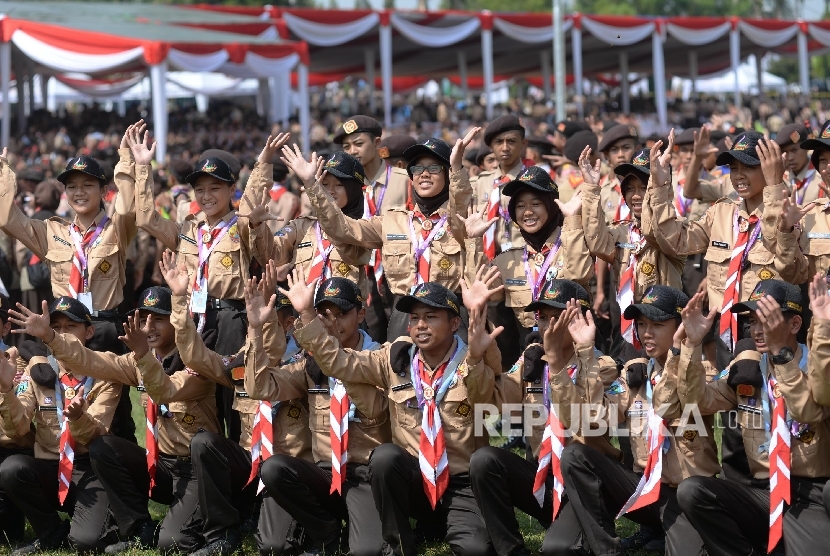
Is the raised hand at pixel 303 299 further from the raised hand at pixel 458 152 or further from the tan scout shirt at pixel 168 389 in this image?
the raised hand at pixel 458 152

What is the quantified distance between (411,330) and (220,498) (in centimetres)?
156

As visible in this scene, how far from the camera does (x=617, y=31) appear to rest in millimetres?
32125

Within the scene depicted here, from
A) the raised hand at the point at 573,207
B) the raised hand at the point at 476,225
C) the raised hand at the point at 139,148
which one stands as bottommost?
the raised hand at the point at 476,225

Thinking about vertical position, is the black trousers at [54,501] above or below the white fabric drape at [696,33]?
below

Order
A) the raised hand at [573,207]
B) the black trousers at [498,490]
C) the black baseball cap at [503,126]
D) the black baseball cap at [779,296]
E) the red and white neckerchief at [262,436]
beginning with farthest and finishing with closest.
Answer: the black baseball cap at [503,126] < the raised hand at [573,207] < the red and white neckerchief at [262,436] < the black trousers at [498,490] < the black baseball cap at [779,296]

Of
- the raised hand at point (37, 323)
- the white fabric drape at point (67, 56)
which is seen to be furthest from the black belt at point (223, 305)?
the white fabric drape at point (67, 56)

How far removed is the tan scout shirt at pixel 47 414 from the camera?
7566mm

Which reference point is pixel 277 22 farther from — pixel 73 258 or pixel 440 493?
pixel 440 493

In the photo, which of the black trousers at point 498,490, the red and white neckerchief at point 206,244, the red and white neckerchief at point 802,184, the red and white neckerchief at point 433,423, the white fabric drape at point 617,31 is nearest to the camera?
the black trousers at point 498,490

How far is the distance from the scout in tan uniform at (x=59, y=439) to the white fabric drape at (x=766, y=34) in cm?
2921

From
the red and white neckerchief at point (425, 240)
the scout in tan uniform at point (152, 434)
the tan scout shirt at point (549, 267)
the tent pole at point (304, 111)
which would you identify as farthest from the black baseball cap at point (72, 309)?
the tent pole at point (304, 111)

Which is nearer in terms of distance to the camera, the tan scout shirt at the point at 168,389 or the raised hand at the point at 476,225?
the tan scout shirt at the point at 168,389

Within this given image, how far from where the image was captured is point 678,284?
852cm

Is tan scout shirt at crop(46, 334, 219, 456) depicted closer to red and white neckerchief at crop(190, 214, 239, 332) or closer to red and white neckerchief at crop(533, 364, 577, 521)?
red and white neckerchief at crop(190, 214, 239, 332)
